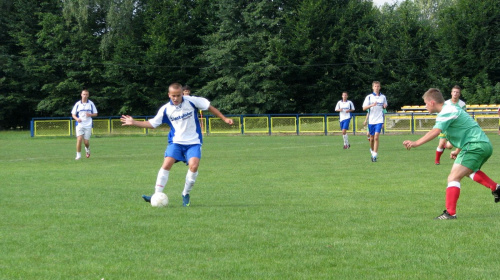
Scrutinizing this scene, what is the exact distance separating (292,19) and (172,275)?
175 feet

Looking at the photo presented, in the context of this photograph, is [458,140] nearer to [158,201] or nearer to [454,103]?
[158,201]

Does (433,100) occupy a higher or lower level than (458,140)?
higher

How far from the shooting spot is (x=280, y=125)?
139ft

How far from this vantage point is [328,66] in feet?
186

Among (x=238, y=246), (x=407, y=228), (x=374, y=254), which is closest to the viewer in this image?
(x=374, y=254)

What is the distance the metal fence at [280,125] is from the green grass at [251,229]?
27.1 metres

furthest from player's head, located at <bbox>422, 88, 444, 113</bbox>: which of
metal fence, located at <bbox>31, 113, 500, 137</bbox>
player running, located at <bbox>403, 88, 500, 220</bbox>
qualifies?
metal fence, located at <bbox>31, 113, 500, 137</bbox>

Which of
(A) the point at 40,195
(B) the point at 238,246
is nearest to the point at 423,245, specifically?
(B) the point at 238,246

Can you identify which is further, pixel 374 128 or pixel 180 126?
pixel 374 128

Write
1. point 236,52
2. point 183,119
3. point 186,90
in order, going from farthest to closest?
1. point 236,52
2. point 186,90
3. point 183,119

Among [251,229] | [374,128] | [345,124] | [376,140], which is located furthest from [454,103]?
[345,124]

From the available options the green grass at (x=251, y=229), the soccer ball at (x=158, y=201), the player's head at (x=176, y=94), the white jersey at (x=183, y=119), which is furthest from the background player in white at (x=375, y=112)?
the soccer ball at (x=158, y=201)

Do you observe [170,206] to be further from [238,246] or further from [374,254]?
[374,254]

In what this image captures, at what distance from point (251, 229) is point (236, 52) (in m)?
49.5
